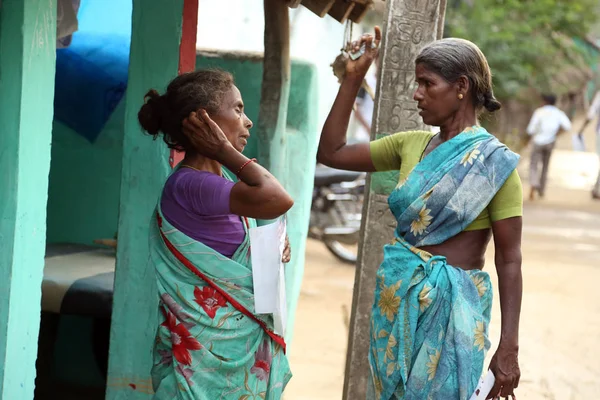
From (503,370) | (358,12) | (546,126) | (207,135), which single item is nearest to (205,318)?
(207,135)

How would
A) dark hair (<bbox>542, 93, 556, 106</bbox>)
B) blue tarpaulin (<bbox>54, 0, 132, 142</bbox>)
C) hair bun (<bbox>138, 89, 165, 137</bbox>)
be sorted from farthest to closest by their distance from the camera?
dark hair (<bbox>542, 93, 556, 106</bbox>) < blue tarpaulin (<bbox>54, 0, 132, 142</bbox>) < hair bun (<bbox>138, 89, 165, 137</bbox>)

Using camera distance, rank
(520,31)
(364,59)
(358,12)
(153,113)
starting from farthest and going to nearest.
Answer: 1. (520,31)
2. (358,12)
3. (364,59)
4. (153,113)

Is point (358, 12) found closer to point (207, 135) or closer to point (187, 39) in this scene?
point (187, 39)

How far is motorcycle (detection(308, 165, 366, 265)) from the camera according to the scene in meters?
10.2

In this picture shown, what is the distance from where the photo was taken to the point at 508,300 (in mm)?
2922

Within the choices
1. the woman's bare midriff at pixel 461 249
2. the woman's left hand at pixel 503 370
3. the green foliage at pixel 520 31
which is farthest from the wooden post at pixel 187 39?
the green foliage at pixel 520 31

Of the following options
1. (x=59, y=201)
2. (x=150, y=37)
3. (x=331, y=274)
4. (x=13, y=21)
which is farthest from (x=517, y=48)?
(x=13, y=21)

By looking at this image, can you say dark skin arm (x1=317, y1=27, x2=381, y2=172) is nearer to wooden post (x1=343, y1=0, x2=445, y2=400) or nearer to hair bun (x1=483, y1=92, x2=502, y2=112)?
hair bun (x1=483, y1=92, x2=502, y2=112)

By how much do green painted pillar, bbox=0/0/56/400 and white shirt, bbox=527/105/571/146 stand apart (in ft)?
46.7

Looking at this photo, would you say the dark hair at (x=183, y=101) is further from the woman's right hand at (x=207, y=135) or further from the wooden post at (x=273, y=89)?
the wooden post at (x=273, y=89)

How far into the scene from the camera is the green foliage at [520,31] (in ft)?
50.6

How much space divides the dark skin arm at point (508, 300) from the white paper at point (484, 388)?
1 centimetres

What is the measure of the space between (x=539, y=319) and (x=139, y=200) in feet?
17.7

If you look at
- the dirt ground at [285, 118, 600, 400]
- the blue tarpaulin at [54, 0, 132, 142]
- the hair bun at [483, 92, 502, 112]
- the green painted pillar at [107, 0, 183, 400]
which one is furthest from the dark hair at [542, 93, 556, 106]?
the hair bun at [483, 92, 502, 112]
